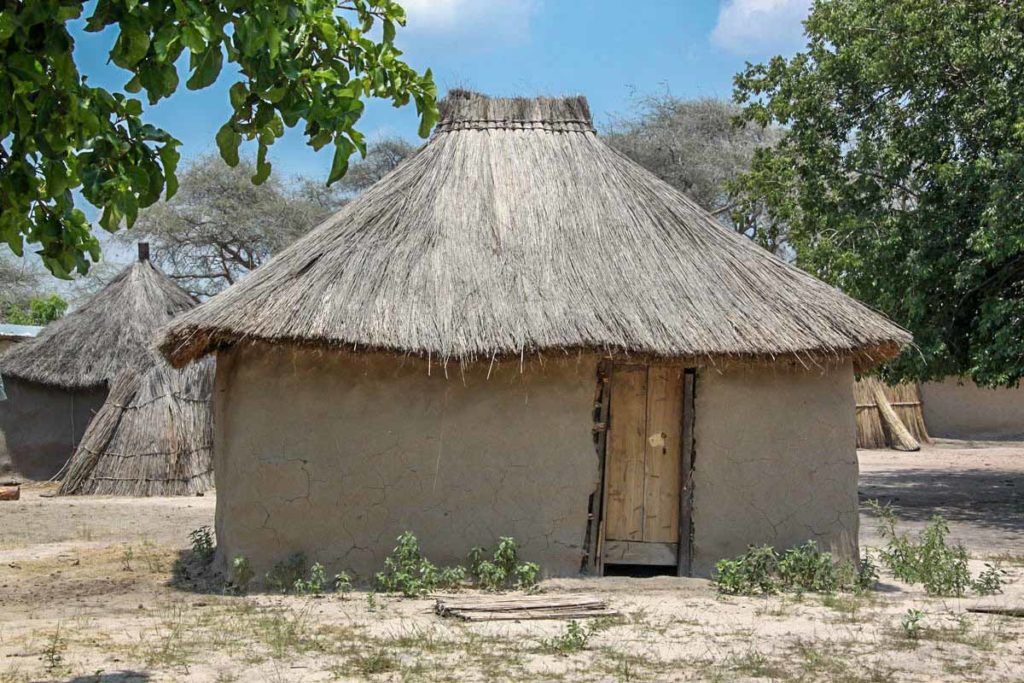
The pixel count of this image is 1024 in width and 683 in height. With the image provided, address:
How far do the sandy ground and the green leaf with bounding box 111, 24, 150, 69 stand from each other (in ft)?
10.7

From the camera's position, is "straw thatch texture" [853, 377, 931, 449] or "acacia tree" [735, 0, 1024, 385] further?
"straw thatch texture" [853, 377, 931, 449]

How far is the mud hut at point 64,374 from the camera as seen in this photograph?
1730 centimetres

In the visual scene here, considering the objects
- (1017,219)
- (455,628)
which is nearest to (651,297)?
(455,628)

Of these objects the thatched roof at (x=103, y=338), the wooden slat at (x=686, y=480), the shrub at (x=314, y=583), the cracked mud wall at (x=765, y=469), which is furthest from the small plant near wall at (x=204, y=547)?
the thatched roof at (x=103, y=338)

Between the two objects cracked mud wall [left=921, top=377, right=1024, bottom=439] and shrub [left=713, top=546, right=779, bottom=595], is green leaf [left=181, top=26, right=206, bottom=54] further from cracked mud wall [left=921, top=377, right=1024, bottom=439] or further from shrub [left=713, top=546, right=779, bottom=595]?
cracked mud wall [left=921, top=377, right=1024, bottom=439]

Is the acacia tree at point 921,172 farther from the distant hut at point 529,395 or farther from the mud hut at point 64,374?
the mud hut at point 64,374

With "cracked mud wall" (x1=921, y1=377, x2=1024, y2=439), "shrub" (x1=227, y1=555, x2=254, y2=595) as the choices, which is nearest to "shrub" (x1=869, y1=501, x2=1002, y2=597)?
"shrub" (x1=227, y1=555, x2=254, y2=595)

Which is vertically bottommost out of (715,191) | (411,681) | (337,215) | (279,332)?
(411,681)

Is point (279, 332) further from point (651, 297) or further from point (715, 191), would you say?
point (715, 191)

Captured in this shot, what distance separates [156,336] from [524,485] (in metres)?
3.07

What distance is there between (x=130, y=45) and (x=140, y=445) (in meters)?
12.7

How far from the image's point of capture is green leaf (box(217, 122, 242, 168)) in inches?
172

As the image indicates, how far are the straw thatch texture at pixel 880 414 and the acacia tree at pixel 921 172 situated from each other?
939 cm

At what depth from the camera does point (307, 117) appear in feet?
14.4
